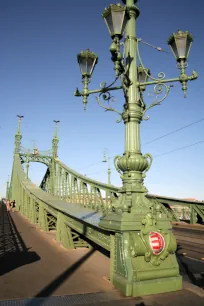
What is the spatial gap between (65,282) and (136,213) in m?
1.73

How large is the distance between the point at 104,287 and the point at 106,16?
4.27m

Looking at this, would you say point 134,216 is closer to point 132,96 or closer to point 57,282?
point 57,282

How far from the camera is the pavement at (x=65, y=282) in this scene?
11.0 ft

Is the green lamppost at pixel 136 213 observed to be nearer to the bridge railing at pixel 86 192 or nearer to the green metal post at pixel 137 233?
the green metal post at pixel 137 233

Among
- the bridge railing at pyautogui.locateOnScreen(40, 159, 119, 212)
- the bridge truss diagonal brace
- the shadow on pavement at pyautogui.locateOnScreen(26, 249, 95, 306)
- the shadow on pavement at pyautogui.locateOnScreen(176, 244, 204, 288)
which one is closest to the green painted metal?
the shadow on pavement at pyautogui.locateOnScreen(26, 249, 95, 306)

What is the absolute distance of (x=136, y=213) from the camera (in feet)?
13.0

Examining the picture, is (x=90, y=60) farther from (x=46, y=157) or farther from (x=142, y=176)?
(x=46, y=157)

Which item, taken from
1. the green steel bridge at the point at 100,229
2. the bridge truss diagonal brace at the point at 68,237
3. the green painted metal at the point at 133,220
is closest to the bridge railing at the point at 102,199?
the green steel bridge at the point at 100,229

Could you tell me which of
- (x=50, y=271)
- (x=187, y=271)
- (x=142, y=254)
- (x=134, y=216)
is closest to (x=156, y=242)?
(x=142, y=254)

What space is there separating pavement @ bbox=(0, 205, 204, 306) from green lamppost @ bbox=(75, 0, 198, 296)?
22 centimetres

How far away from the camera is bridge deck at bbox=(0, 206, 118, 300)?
154 inches

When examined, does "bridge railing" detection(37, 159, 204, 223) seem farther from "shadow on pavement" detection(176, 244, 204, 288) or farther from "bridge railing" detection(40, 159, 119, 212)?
"shadow on pavement" detection(176, 244, 204, 288)

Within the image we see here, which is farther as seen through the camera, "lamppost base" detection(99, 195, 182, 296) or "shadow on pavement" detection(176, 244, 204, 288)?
"shadow on pavement" detection(176, 244, 204, 288)

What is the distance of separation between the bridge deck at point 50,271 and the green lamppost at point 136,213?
22.5 inches
